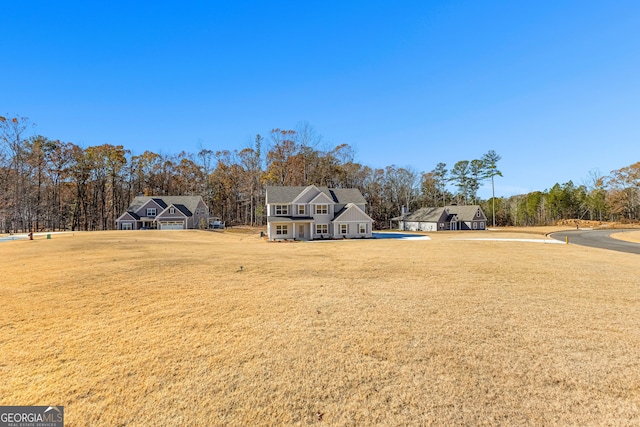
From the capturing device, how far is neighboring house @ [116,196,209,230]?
5009 cm

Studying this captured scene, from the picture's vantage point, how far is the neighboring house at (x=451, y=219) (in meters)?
57.3

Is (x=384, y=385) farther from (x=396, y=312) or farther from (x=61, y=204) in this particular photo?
(x=61, y=204)

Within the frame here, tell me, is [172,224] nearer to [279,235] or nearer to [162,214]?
[162,214]

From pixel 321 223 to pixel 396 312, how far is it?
97.0 ft

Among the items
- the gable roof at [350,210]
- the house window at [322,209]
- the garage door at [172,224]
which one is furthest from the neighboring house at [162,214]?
the gable roof at [350,210]

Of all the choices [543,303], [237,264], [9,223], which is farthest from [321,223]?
[9,223]

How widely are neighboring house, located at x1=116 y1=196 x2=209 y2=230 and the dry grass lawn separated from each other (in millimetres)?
42294

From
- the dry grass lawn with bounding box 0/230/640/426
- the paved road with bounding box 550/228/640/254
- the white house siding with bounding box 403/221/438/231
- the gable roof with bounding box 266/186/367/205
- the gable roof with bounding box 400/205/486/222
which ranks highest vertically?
the gable roof with bounding box 266/186/367/205

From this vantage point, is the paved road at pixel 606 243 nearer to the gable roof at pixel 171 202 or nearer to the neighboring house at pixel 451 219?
the neighboring house at pixel 451 219

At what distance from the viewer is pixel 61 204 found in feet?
175

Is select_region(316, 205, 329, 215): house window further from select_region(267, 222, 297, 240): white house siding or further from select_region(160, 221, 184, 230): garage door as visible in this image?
select_region(160, 221, 184, 230): garage door

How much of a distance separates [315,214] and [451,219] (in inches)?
1372

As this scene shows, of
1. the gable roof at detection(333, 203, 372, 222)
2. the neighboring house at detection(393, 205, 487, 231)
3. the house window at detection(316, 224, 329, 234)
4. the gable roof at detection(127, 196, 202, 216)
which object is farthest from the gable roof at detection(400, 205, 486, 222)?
the gable roof at detection(127, 196, 202, 216)

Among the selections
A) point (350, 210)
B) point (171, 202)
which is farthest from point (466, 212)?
point (171, 202)
